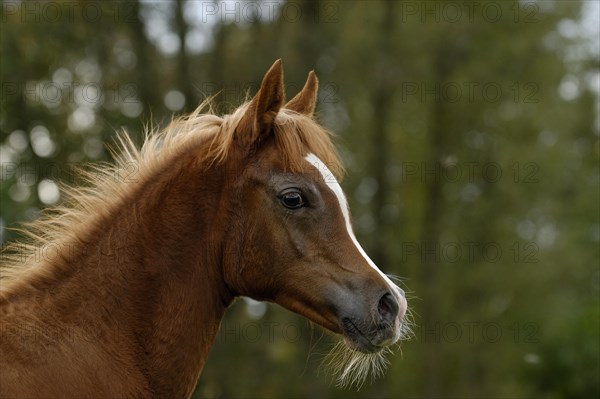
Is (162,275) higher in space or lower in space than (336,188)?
lower

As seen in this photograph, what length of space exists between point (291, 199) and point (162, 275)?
92 centimetres

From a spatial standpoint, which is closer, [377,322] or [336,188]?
[377,322]

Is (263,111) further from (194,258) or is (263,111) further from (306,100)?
(194,258)

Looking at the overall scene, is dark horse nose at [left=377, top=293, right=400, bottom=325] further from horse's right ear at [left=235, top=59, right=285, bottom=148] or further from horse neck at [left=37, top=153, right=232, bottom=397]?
horse's right ear at [left=235, top=59, right=285, bottom=148]

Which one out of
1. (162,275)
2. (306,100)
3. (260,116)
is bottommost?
(162,275)

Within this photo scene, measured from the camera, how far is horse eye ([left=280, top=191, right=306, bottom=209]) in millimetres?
5373

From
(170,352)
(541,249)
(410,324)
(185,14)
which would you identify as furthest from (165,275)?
(541,249)

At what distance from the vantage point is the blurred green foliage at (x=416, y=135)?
58.3ft

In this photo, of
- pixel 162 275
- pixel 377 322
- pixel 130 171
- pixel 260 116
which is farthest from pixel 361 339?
pixel 130 171

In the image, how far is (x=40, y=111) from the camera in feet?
56.4

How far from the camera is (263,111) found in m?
5.54

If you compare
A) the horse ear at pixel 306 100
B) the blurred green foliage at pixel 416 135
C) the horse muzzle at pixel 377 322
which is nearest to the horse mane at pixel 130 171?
the horse ear at pixel 306 100

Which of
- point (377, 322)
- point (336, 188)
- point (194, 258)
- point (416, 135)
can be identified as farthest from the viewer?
point (416, 135)

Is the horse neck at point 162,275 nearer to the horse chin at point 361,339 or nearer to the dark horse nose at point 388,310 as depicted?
the horse chin at point 361,339
